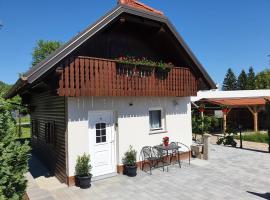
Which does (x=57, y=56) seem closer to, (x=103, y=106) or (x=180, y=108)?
(x=103, y=106)

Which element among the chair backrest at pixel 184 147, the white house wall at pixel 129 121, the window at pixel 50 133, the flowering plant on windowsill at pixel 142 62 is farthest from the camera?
the chair backrest at pixel 184 147

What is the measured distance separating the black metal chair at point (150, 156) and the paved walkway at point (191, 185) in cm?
48

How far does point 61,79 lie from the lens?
26.8ft

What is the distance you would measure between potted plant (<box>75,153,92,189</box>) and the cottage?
0.64ft

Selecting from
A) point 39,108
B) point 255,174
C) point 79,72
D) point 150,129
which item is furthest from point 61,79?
point 255,174

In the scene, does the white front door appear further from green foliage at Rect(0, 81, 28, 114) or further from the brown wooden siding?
green foliage at Rect(0, 81, 28, 114)

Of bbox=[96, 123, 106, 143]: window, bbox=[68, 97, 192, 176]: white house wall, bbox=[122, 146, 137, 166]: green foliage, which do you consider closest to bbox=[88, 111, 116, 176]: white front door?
bbox=[96, 123, 106, 143]: window

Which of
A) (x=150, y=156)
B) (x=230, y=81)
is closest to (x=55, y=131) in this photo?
(x=150, y=156)

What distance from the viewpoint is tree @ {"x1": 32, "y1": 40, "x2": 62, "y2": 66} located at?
53969 millimetres

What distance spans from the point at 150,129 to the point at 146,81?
82.6 inches

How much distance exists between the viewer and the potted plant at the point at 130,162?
9.57 m

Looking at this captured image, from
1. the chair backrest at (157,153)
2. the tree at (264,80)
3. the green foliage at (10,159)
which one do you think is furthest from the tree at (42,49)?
the green foliage at (10,159)

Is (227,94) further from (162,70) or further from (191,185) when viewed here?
(191,185)

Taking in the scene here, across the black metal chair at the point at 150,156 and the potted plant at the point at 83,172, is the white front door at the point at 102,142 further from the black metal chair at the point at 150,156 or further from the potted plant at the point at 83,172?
the black metal chair at the point at 150,156
